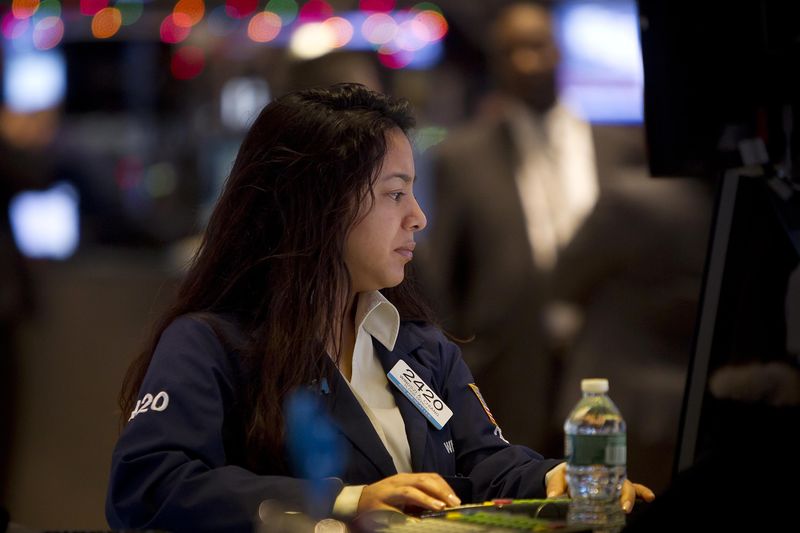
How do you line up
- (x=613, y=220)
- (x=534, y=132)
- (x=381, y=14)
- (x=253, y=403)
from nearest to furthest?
(x=253, y=403)
(x=613, y=220)
(x=534, y=132)
(x=381, y=14)

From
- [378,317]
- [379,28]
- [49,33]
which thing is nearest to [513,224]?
[379,28]

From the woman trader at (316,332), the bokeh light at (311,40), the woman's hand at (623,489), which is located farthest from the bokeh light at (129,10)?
the woman's hand at (623,489)

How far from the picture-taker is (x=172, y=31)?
20.9 ft

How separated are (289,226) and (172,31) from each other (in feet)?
14.9

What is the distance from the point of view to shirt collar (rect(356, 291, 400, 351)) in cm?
217

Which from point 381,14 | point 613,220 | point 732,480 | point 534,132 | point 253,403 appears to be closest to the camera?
point 732,480

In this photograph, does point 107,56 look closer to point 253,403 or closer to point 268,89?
point 268,89

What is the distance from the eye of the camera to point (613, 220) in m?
4.29

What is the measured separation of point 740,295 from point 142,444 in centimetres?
85

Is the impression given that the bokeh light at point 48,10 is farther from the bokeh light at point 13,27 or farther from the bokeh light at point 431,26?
the bokeh light at point 431,26

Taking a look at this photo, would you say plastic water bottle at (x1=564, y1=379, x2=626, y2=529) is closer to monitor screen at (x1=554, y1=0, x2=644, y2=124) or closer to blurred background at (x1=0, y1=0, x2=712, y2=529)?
blurred background at (x1=0, y1=0, x2=712, y2=529)

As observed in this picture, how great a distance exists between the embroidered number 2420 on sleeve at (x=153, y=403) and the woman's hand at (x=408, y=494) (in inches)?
13.1

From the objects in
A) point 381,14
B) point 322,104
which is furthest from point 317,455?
point 381,14

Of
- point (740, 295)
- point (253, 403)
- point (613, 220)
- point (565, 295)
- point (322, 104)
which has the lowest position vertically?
point (565, 295)
